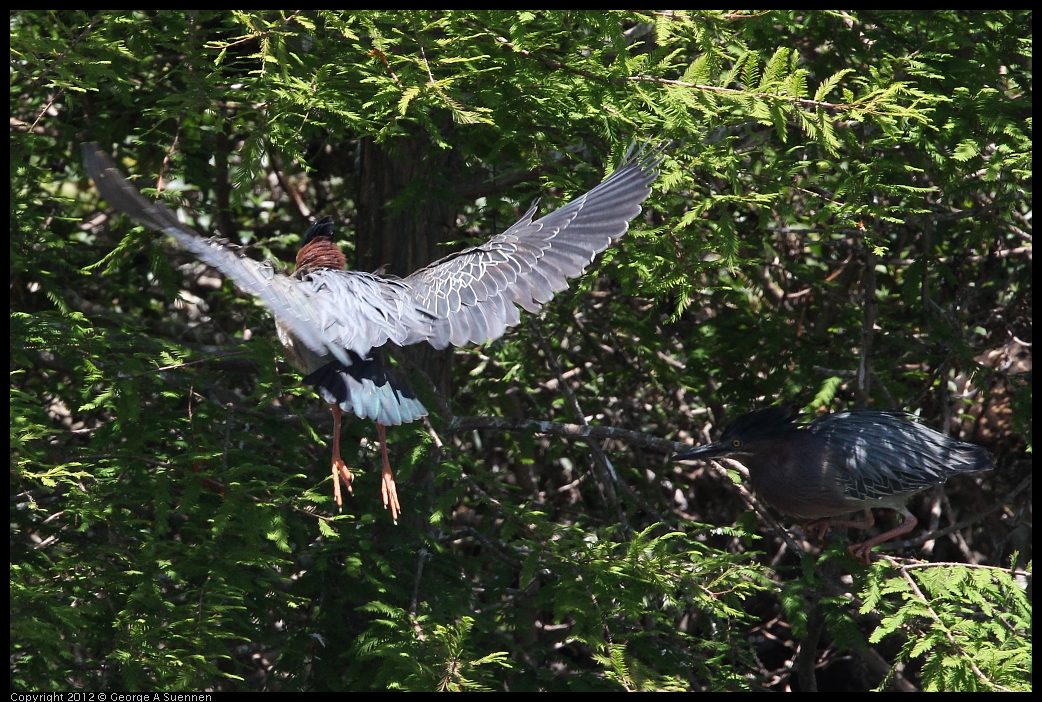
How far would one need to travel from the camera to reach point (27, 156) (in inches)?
156

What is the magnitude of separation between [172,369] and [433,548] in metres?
1.24

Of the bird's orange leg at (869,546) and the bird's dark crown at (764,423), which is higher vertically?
the bird's dark crown at (764,423)

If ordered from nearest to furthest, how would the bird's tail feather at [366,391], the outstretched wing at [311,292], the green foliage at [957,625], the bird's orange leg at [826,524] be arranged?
the outstretched wing at [311,292] → the green foliage at [957,625] → the bird's tail feather at [366,391] → the bird's orange leg at [826,524]

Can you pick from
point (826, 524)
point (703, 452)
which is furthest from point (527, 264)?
point (826, 524)

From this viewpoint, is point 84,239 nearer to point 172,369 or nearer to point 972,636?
point 172,369

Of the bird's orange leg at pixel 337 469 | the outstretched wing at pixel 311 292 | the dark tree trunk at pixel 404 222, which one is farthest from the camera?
the dark tree trunk at pixel 404 222

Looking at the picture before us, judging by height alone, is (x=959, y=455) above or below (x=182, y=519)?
below

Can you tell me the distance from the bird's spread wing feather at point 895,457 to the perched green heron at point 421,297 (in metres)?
1.38

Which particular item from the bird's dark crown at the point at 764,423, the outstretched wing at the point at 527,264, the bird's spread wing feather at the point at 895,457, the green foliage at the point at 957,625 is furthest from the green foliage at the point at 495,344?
the bird's dark crown at the point at 764,423

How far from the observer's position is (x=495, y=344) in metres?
4.91

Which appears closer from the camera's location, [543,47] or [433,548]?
[543,47]

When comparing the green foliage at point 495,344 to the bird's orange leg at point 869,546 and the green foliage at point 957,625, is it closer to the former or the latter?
the green foliage at point 957,625

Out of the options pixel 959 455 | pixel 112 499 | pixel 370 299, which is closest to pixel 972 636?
pixel 959 455

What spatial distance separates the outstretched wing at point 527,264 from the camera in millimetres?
3545
